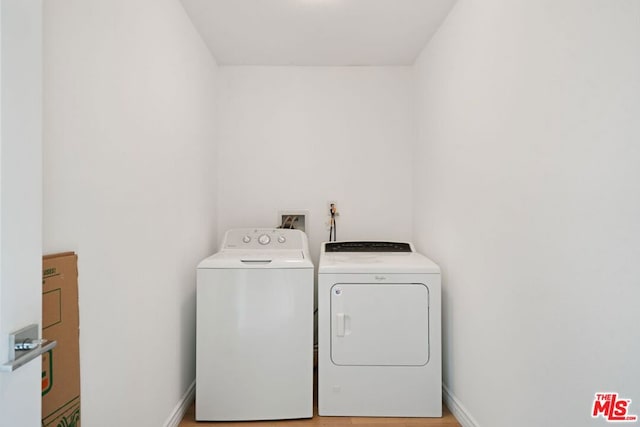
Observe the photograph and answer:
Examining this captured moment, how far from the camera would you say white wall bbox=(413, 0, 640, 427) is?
3.03ft

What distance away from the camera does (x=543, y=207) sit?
3.97 feet

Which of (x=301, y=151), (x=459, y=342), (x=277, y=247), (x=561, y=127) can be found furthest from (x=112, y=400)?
(x=301, y=151)

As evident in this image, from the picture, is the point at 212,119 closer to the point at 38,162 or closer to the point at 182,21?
the point at 182,21

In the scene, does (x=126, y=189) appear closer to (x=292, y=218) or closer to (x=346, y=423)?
(x=292, y=218)

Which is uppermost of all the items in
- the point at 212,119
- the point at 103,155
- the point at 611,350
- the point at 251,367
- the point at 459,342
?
the point at 212,119

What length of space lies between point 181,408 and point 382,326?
1196mm

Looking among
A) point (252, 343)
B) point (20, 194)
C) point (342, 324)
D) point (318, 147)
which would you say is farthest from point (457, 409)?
point (20, 194)

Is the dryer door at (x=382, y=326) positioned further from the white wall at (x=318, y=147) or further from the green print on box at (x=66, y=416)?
the green print on box at (x=66, y=416)

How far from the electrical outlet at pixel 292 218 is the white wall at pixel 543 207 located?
44.5 inches

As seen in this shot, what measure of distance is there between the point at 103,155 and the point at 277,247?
133cm

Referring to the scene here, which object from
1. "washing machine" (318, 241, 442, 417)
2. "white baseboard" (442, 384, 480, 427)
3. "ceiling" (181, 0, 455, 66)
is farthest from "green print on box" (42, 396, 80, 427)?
"ceiling" (181, 0, 455, 66)

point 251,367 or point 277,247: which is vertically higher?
point 277,247

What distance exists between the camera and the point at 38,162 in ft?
2.47

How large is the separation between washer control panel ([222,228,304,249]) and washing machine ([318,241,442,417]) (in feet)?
1.52
